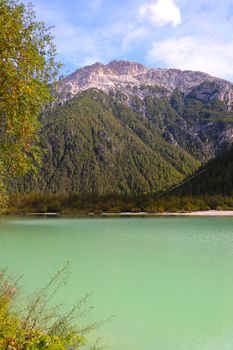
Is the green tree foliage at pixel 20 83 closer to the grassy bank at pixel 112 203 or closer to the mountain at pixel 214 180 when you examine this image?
the grassy bank at pixel 112 203

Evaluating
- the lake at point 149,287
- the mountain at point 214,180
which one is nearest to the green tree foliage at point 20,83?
the lake at point 149,287

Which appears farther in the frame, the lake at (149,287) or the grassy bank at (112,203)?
the grassy bank at (112,203)

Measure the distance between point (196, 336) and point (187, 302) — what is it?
4613mm

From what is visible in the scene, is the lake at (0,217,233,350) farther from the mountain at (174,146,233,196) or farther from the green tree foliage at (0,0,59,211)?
the mountain at (174,146,233,196)

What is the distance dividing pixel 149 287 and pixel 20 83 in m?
14.7

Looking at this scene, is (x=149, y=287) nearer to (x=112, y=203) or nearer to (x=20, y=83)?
(x=20, y=83)

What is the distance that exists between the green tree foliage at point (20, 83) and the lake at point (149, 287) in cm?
669

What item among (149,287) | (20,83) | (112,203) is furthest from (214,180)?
(20,83)

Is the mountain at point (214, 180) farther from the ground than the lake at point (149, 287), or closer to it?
farther from the ground

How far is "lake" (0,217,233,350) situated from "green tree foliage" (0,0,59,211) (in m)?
6.69

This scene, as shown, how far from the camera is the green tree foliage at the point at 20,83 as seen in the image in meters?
10.3

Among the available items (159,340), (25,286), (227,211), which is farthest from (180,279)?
(227,211)

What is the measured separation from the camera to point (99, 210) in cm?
14188

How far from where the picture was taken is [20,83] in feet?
33.7
